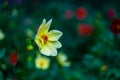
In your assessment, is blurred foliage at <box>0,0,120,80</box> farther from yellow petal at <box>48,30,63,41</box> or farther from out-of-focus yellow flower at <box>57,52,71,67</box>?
yellow petal at <box>48,30,63,41</box>

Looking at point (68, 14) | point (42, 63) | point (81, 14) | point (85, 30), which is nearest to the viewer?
point (42, 63)

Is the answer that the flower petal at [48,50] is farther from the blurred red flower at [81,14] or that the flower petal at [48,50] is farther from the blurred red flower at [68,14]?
the blurred red flower at [68,14]

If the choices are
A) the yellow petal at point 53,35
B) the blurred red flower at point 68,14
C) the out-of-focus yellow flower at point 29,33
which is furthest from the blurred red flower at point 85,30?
the yellow petal at point 53,35

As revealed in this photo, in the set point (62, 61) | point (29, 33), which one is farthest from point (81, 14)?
point (62, 61)

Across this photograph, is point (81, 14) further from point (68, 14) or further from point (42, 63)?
point (42, 63)

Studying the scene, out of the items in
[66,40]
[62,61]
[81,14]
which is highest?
[81,14]

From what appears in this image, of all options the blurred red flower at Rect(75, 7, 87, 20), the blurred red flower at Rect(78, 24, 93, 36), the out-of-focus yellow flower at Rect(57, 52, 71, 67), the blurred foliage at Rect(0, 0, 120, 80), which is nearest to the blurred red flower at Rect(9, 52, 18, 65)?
the blurred foliage at Rect(0, 0, 120, 80)

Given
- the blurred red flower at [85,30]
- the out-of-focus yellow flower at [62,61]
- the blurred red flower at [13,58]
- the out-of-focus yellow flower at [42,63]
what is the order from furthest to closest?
the blurred red flower at [85,30], the out-of-focus yellow flower at [62,61], the out-of-focus yellow flower at [42,63], the blurred red flower at [13,58]
